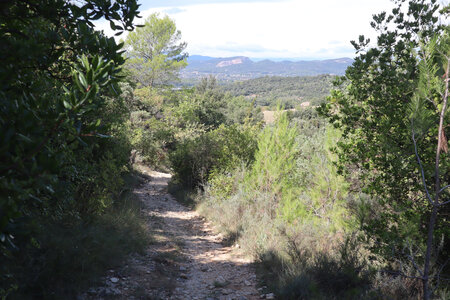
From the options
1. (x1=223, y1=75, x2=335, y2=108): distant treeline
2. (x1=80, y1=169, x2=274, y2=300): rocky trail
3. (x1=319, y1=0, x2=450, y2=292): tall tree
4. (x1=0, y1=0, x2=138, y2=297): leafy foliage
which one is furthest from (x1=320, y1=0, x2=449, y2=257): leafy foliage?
(x1=223, y1=75, x2=335, y2=108): distant treeline

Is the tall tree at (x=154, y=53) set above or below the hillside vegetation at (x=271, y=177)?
above

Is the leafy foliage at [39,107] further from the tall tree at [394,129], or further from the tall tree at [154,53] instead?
the tall tree at [154,53]

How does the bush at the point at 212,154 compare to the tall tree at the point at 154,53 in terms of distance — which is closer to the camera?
the bush at the point at 212,154

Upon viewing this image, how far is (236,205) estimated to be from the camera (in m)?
8.39

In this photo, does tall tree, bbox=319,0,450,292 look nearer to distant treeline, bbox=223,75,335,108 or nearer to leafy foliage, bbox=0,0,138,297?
leafy foliage, bbox=0,0,138,297

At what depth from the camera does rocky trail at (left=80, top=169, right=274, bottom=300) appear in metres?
4.12

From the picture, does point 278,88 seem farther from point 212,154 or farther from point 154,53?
point 212,154

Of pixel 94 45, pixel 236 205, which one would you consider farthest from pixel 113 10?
pixel 236 205

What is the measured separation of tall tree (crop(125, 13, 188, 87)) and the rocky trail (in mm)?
20283

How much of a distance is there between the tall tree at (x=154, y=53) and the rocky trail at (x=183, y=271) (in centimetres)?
2028

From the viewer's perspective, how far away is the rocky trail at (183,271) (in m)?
4.12

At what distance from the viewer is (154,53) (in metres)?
26.6

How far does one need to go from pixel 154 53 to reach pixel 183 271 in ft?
80.7

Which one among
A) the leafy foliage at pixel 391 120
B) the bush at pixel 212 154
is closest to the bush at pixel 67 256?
the leafy foliage at pixel 391 120
